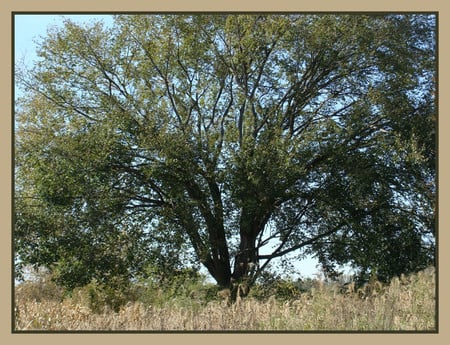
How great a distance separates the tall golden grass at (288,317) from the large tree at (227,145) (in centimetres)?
558

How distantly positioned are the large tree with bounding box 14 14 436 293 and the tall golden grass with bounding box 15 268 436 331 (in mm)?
5583

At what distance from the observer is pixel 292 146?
576 inches

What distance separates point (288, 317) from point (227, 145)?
6.96 meters

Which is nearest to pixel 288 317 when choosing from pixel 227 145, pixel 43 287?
pixel 227 145

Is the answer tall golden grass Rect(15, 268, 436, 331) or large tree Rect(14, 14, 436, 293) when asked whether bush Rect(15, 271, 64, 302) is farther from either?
tall golden grass Rect(15, 268, 436, 331)

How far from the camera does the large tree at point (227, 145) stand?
1499 centimetres

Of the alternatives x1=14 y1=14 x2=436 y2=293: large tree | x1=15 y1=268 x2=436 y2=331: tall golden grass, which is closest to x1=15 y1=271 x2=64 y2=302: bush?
x1=14 y1=14 x2=436 y2=293: large tree

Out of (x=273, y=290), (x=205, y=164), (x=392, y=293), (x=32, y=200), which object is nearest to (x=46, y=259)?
(x=32, y=200)

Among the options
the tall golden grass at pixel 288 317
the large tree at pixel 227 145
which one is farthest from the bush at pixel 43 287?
the tall golden grass at pixel 288 317

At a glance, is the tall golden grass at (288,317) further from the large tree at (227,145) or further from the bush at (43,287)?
the bush at (43,287)

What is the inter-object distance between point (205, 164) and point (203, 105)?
5.78 feet

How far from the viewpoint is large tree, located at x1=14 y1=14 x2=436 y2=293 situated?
14992 millimetres

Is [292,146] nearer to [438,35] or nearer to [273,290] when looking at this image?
[273,290]

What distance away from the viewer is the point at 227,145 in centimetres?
1527
